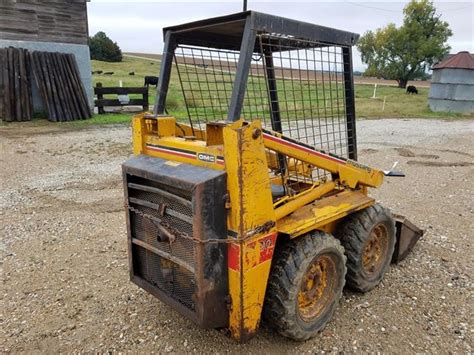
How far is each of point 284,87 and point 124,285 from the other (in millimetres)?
2367

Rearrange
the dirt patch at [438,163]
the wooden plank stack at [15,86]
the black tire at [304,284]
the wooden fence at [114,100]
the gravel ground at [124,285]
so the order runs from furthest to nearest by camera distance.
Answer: the wooden fence at [114,100] → the wooden plank stack at [15,86] → the dirt patch at [438,163] → the gravel ground at [124,285] → the black tire at [304,284]

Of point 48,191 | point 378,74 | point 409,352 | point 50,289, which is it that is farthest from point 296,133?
point 378,74

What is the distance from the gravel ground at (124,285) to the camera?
10.2 ft

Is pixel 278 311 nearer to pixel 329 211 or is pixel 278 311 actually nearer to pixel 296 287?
pixel 296 287

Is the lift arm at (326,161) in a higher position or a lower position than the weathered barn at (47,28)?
lower

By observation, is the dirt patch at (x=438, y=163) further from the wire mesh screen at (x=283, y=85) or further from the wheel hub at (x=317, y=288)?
the wheel hub at (x=317, y=288)

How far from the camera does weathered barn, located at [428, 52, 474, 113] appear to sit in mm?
20328

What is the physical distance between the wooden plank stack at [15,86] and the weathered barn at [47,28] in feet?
1.68

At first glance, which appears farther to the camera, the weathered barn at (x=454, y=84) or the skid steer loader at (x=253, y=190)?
the weathered barn at (x=454, y=84)

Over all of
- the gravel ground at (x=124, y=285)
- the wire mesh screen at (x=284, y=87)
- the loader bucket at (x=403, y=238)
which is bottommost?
the gravel ground at (x=124, y=285)

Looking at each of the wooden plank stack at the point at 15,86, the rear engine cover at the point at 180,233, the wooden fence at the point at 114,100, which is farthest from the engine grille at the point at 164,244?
the wooden fence at the point at 114,100

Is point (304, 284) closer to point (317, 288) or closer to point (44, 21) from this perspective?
point (317, 288)

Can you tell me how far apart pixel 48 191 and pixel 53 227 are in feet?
5.71

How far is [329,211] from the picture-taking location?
3.21m
